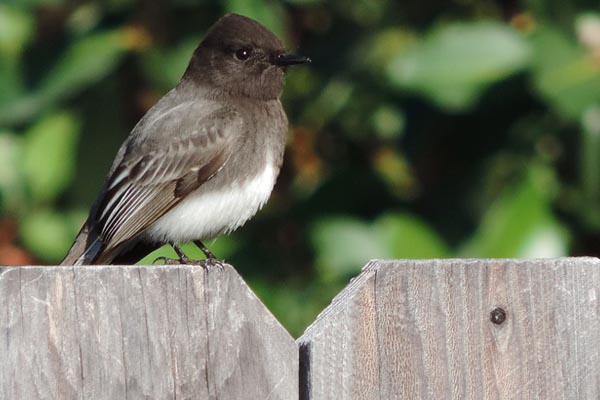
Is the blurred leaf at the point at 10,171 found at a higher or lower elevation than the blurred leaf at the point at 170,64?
lower

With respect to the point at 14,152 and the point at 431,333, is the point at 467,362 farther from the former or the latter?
the point at 14,152

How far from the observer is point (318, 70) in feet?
16.3

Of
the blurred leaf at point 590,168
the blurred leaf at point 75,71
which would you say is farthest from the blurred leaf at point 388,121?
the blurred leaf at point 75,71

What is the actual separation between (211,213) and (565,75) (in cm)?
134

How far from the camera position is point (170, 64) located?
196 inches

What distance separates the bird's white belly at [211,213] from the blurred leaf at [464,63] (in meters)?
0.68

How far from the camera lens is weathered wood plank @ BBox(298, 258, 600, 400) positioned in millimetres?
2494

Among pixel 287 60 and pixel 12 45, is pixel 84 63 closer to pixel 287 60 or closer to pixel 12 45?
pixel 12 45

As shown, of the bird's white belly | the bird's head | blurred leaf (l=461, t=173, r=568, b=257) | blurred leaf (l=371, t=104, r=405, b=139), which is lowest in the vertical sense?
blurred leaf (l=461, t=173, r=568, b=257)

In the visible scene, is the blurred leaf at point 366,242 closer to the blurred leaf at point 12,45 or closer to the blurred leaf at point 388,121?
the blurred leaf at point 388,121

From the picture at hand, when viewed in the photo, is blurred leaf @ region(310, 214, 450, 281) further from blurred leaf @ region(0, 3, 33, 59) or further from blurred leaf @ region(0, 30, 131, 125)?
blurred leaf @ region(0, 3, 33, 59)

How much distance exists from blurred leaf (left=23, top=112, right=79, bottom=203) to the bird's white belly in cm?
46

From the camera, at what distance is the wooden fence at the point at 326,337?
239 centimetres

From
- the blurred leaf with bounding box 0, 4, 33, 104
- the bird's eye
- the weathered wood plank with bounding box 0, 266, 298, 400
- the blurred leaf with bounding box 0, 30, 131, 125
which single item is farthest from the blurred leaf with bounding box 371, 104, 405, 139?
the weathered wood plank with bounding box 0, 266, 298, 400
